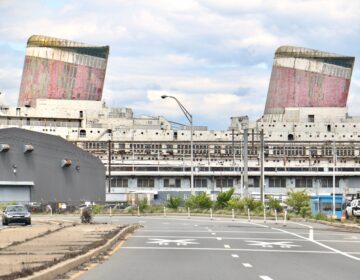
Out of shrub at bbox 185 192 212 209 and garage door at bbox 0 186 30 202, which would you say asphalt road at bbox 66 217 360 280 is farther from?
garage door at bbox 0 186 30 202

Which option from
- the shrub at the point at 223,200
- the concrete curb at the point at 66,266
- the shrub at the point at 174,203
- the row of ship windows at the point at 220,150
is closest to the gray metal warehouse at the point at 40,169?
the shrub at the point at 174,203

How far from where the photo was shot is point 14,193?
91625mm

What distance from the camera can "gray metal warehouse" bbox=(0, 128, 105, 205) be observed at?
9044 cm

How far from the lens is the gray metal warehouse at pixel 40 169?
90.4m

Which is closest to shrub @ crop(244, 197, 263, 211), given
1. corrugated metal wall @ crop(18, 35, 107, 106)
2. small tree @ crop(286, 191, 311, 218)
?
small tree @ crop(286, 191, 311, 218)

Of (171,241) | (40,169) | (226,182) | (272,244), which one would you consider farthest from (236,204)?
(226,182)

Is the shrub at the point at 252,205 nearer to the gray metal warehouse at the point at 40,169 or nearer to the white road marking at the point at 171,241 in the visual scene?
the gray metal warehouse at the point at 40,169

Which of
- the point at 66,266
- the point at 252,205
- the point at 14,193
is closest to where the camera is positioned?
the point at 66,266

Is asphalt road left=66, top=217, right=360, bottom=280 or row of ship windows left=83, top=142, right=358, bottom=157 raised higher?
row of ship windows left=83, top=142, right=358, bottom=157

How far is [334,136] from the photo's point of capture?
7431 inches

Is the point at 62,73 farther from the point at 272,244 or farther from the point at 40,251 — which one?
the point at 40,251

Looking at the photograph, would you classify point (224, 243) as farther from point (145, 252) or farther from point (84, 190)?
point (84, 190)

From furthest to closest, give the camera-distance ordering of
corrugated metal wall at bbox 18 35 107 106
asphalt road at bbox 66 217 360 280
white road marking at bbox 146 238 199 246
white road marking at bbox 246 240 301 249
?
corrugated metal wall at bbox 18 35 107 106 → white road marking at bbox 146 238 199 246 → white road marking at bbox 246 240 301 249 → asphalt road at bbox 66 217 360 280

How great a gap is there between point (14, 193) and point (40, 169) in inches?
217
